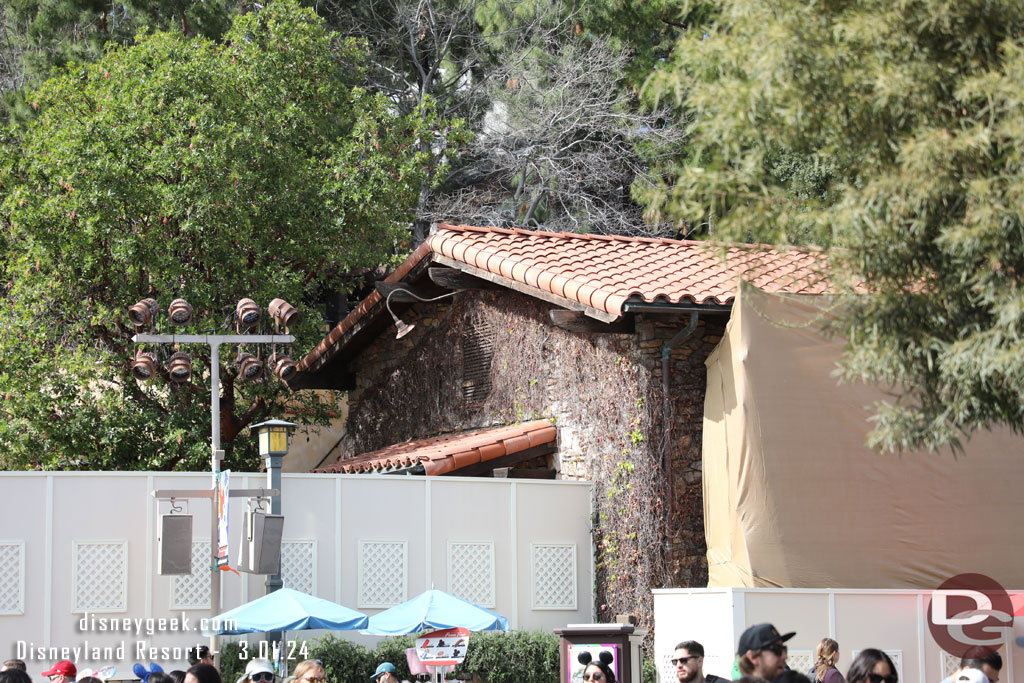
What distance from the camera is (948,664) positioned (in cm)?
1245

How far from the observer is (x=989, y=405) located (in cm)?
771

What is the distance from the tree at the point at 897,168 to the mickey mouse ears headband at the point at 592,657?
13.0 ft

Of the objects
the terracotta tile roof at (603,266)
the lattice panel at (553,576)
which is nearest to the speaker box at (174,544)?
the lattice panel at (553,576)

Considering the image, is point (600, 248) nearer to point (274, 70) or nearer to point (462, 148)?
point (274, 70)

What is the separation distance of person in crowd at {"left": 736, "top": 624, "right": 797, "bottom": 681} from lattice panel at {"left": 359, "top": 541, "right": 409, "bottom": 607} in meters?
8.35

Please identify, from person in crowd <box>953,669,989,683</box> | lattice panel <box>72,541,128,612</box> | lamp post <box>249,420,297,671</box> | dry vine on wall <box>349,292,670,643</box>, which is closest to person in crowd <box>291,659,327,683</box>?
person in crowd <box>953,669,989,683</box>

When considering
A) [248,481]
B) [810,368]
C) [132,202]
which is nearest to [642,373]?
[810,368]

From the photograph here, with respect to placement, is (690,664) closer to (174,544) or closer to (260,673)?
(260,673)

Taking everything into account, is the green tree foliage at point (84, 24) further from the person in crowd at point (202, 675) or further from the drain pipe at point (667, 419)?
the person in crowd at point (202, 675)

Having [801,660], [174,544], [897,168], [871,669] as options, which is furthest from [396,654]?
[897,168]

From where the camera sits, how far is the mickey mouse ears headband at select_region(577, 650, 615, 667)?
1077cm

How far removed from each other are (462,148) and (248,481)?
15.1 m

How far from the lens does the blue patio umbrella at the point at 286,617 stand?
11.0 meters

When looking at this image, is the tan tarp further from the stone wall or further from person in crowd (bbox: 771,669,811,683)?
person in crowd (bbox: 771,669,811,683)
